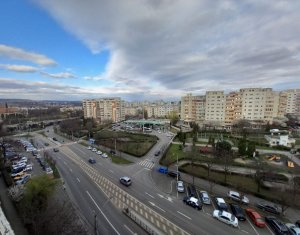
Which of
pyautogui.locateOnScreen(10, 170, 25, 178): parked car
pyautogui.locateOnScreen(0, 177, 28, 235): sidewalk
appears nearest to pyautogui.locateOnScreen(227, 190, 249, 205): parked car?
pyautogui.locateOnScreen(0, 177, 28, 235): sidewalk

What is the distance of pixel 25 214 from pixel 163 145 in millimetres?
42643

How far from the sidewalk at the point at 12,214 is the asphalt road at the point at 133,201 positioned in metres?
6.35

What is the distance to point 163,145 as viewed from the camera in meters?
56.8

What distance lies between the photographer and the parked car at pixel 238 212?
69.8 ft

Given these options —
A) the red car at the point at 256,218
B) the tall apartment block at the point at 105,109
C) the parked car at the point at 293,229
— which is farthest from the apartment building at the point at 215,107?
the parked car at the point at 293,229

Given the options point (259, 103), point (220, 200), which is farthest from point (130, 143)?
point (259, 103)

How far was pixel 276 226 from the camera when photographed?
19359 millimetres

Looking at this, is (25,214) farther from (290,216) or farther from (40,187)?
(290,216)

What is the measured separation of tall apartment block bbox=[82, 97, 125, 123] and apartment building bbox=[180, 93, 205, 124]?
145 feet

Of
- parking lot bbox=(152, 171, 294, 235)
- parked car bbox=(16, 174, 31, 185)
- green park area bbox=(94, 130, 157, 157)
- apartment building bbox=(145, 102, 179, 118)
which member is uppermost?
apartment building bbox=(145, 102, 179, 118)

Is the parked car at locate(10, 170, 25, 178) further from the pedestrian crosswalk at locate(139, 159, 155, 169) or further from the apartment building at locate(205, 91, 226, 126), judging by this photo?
the apartment building at locate(205, 91, 226, 126)

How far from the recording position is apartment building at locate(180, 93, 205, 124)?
95.8 m

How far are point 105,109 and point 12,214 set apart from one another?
317ft

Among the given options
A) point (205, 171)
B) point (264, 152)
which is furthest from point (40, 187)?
point (264, 152)
